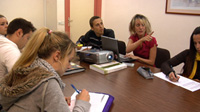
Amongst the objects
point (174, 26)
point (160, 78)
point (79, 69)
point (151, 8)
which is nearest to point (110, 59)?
point (79, 69)

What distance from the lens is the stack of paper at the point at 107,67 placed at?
5.37ft

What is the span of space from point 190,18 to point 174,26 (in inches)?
11.2

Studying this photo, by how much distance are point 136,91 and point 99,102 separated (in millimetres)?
333

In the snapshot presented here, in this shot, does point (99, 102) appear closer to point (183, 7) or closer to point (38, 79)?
point (38, 79)

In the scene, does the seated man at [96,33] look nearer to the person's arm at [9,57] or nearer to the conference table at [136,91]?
the conference table at [136,91]

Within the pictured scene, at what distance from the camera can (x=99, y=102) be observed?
3.57ft

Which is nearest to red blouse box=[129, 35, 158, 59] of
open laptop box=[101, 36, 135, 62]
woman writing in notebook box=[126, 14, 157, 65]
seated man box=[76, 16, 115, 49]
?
woman writing in notebook box=[126, 14, 157, 65]

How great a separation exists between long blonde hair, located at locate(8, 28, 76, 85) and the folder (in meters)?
0.35

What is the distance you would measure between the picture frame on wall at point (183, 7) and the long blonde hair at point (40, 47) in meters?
2.54

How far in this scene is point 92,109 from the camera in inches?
40.3

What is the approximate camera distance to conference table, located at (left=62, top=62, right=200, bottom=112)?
108 cm

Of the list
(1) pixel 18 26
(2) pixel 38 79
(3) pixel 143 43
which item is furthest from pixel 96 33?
(2) pixel 38 79

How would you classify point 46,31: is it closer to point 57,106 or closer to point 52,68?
point 52,68

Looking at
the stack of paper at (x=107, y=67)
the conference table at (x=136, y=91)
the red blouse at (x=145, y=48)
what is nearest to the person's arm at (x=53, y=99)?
the conference table at (x=136, y=91)
